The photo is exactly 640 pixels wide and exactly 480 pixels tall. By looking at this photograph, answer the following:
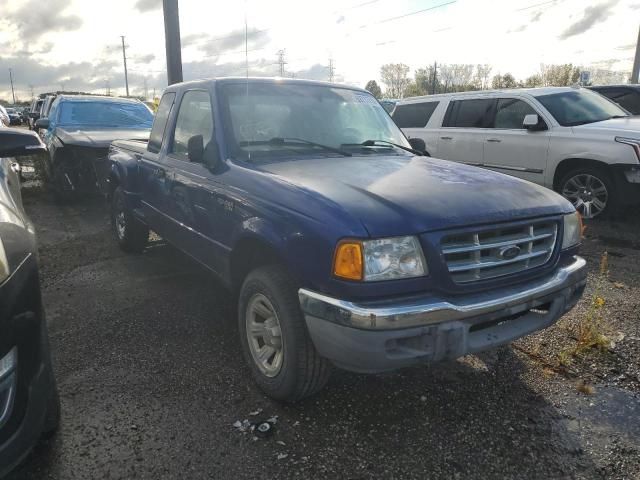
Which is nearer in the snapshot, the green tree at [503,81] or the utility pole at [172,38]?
the utility pole at [172,38]

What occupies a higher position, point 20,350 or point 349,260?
point 349,260

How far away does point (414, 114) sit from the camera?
29.9 feet

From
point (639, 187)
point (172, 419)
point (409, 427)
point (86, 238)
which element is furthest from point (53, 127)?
point (639, 187)

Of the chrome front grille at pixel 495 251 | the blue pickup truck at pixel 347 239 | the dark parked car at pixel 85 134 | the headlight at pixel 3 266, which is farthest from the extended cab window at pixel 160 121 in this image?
the chrome front grille at pixel 495 251

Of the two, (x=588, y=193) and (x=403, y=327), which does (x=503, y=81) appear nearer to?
(x=588, y=193)

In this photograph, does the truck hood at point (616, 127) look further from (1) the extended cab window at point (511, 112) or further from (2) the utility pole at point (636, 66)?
(2) the utility pole at point (636, 66)

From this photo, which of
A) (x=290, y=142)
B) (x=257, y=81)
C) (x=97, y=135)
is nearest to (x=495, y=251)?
(x=290, y=142)

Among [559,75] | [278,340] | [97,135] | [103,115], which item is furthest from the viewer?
[559,75]

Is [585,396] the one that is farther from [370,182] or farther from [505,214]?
[370,182]

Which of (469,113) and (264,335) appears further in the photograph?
(469,113)

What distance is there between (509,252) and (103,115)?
29.0 feet

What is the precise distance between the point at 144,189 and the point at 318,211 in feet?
9.55

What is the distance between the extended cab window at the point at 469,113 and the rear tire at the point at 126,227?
555cm

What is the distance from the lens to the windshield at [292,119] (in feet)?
11.1
